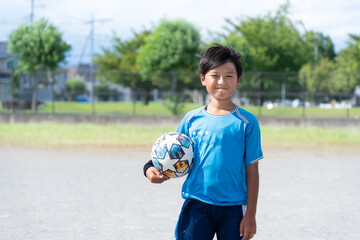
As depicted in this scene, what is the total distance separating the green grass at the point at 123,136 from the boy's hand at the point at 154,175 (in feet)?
34.5

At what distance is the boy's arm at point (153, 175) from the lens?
2.80 m

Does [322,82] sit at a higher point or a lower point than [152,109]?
higher

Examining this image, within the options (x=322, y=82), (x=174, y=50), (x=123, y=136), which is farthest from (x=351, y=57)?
(x=123, y=136)

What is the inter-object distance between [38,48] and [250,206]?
25694 millimetres

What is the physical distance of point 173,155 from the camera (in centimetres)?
282

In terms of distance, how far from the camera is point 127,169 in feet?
30.4

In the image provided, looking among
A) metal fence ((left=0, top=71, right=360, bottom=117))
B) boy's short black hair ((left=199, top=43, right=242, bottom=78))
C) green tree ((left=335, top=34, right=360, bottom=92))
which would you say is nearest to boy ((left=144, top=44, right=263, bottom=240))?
boy's short black hair ((left=199, top=43, right=242, bottom=78))

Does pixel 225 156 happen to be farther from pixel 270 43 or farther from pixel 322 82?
pixel 270 43

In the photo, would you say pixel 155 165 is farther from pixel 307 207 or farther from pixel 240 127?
pixel 307 207

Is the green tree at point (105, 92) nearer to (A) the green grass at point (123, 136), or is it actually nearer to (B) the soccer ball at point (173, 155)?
(A) the green grass at point (123, 136)

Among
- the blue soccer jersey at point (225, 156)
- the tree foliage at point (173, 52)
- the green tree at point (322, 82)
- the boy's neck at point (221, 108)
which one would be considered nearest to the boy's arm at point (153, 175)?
the blue soccer jersey at point (225, 156)

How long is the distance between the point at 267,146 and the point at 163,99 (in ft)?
33.6

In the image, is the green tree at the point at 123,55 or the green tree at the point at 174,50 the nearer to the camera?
the green tree at the point at 174,50

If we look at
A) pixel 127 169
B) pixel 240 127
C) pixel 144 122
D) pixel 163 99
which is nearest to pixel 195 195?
pixel 240 127
